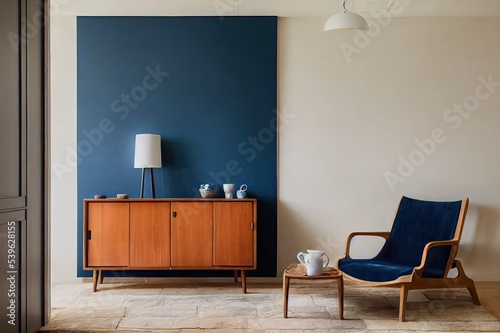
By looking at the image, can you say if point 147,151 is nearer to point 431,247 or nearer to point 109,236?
point 109,236

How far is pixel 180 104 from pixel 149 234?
1313 millimetres

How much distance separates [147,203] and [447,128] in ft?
9.80

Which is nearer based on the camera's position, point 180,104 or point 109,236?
point 109,236

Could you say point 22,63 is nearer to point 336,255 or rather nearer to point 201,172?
point 201,172

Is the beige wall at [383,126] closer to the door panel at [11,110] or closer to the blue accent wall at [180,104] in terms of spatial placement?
the blue accent wall at [180,104]

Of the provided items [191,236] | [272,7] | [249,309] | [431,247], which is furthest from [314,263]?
[272,7]

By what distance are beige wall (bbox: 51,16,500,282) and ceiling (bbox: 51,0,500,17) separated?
12 cm

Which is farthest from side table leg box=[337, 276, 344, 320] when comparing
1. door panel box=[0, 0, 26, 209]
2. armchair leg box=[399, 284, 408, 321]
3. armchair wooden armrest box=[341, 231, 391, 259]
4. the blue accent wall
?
door panel box=[0, 0, 26, 209]

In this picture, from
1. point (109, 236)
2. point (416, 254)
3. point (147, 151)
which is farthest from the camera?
point (147, 151)

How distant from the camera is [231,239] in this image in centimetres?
496

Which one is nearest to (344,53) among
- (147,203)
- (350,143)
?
(350,143)

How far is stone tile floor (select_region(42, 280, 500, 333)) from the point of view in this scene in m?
3.95

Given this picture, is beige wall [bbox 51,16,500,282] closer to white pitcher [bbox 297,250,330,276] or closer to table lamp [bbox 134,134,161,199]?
table lamp [bbox 134,134,161,199]

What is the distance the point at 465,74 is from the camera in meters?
5.40
